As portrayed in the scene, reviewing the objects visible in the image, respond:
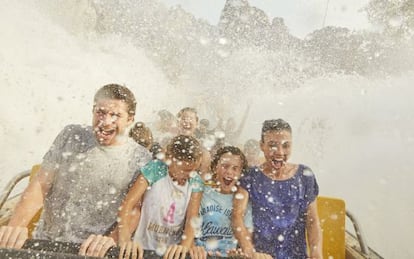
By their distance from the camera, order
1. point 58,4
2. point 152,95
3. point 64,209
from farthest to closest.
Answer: point 152,95 < point 58,4 < point 64,209

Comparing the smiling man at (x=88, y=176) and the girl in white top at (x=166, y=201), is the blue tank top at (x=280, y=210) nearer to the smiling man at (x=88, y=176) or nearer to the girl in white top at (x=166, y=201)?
the girl in white top at (x=166, y=201)

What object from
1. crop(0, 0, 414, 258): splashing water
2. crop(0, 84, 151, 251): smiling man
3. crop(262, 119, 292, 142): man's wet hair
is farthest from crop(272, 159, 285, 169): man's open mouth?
crop(0, 0, 414, 258): splashing water

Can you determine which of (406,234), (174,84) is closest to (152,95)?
(174,84)

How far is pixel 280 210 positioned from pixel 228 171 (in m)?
0.43

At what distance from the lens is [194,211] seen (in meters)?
2.24

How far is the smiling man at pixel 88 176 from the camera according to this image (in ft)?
6.97

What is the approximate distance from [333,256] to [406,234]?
1366cm

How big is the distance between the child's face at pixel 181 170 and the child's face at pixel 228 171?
23 cm

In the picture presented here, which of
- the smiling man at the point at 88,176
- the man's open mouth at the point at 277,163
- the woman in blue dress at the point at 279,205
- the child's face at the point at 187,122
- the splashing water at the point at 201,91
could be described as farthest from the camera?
the splashing water at the point at 201,91

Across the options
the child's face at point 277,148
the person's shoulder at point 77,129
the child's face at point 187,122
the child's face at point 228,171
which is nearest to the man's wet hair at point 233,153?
the child's face at point 228,171

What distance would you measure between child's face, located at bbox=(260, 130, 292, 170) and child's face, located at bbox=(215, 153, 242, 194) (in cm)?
24

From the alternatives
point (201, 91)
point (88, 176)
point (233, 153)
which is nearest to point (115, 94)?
point (88, 176)

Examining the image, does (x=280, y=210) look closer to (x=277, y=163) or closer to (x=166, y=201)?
(x=277, y=163)

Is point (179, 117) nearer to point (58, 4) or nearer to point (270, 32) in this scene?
point (58, 4)
